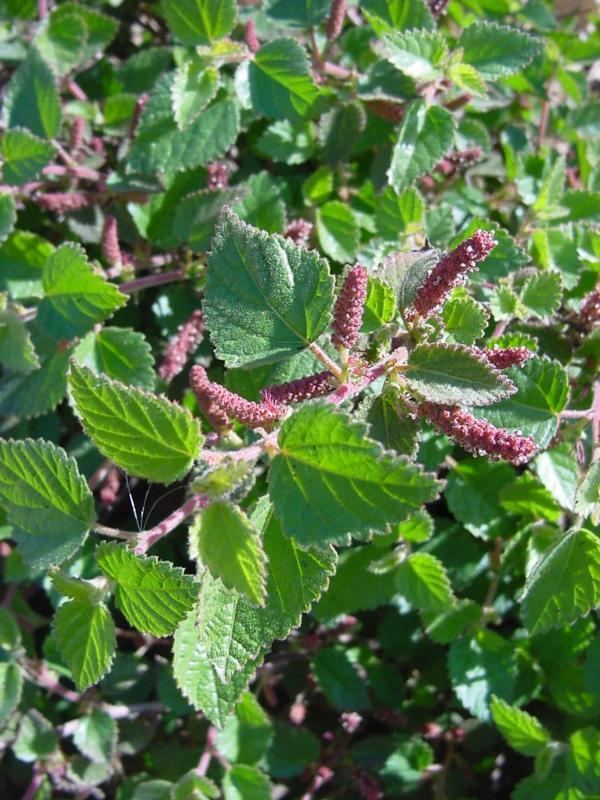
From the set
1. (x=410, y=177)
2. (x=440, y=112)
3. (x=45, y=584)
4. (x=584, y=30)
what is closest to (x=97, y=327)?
(x=45, y=584)

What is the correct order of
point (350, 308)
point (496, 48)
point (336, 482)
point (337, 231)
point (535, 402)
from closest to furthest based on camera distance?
point (336, 482) → point (350, 308) → point (535, 402) → point (496, 48) → point (337, 231)

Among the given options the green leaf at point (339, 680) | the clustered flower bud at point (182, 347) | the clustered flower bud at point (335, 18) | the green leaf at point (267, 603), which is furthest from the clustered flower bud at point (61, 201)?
the green leaf at point (339, 680)

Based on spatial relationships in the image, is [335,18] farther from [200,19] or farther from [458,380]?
[458,380]

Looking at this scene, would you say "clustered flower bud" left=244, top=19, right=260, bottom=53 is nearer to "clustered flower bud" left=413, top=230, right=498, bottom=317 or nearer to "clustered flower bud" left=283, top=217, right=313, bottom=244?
"clustered flower bud" left=283, top=217, right=313, bottom=244

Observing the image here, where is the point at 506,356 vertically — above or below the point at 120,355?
above

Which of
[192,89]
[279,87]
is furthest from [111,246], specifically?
[279,87]

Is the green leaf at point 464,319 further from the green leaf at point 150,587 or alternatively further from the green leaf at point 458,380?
the green leaf at point 150,587

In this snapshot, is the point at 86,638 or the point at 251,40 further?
the point at 251,40
